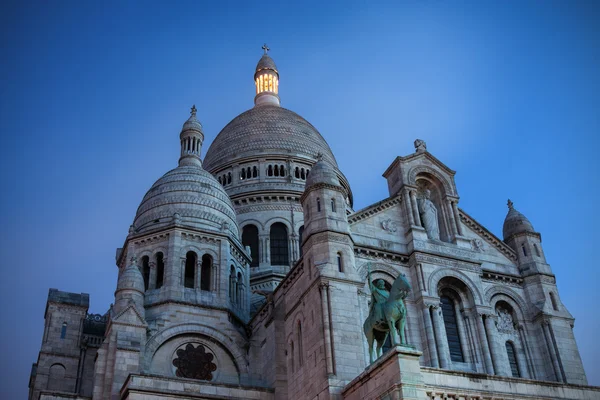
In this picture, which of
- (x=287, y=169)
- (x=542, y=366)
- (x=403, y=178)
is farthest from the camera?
(x=287, y=169)

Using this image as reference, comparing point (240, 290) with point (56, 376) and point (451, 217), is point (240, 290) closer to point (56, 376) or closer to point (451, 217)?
point (56, 376)

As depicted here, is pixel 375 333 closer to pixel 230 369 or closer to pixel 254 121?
pixel 230 369

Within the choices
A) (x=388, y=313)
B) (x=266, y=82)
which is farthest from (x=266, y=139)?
(x=388, y=313)

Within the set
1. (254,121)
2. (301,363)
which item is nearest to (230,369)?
(301,363)

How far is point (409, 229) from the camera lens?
3228 centimetres

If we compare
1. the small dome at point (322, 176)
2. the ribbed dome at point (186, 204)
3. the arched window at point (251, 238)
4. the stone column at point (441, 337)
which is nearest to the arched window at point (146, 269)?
the ribbed dome at point (186, 204)

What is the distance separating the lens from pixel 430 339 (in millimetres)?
29047

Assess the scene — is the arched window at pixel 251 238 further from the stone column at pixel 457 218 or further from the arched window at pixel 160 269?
the stone column at pixel 457 218

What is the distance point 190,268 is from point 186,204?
12.6ft

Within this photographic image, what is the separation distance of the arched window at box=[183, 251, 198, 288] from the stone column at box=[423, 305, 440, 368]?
13.3 m

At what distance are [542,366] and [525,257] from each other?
5716 mm

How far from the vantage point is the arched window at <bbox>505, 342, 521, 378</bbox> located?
31.3m

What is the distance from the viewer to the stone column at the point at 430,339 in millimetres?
28391

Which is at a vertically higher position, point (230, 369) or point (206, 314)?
point (206, 314)
